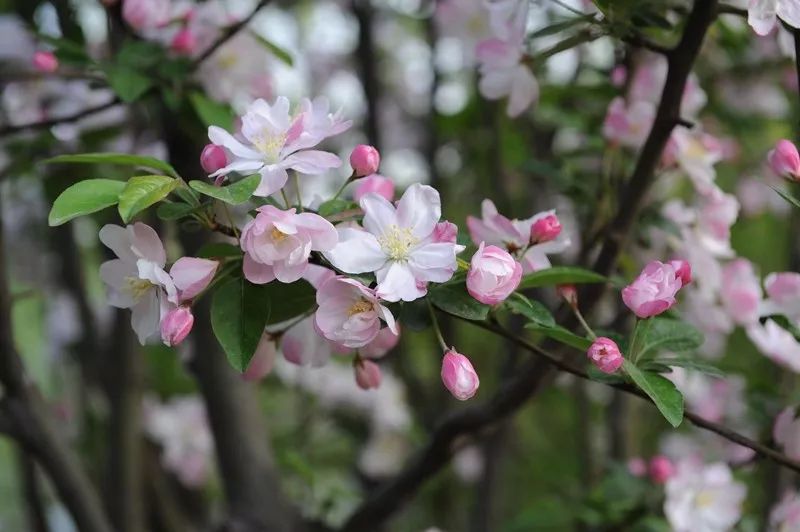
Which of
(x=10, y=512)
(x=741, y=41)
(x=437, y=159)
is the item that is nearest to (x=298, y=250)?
(x=741, y=41)

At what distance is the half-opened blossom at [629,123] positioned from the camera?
90cm

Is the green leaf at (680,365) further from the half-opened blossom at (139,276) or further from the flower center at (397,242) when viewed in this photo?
the half-opened blossom at (139,276)

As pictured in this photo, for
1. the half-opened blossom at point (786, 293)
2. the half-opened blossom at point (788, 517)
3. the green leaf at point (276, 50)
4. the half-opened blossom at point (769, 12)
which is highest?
the half-opened blossom at point (769, 12)

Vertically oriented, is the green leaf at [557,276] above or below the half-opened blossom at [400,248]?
below

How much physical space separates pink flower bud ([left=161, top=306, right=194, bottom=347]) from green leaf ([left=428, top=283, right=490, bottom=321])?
0.16 metres

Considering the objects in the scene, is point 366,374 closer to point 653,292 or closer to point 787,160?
point 653,292

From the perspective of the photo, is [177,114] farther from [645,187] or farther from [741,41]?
[741,41]

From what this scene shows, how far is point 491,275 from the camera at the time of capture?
0.52 m

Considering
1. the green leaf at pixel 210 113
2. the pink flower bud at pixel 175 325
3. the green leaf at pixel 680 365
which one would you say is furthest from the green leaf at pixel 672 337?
the green leaf at pixel 210 113

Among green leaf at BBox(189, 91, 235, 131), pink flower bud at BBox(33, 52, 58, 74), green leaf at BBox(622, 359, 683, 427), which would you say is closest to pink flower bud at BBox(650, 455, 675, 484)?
green leaf at BBox(622, 359, 683, 427)

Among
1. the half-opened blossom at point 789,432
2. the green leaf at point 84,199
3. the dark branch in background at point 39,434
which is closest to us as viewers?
the green leaf at point 84,199

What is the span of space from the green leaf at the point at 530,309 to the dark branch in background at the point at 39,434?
0.70 metres

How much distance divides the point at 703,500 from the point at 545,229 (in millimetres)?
472

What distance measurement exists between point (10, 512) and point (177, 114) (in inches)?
99.7
